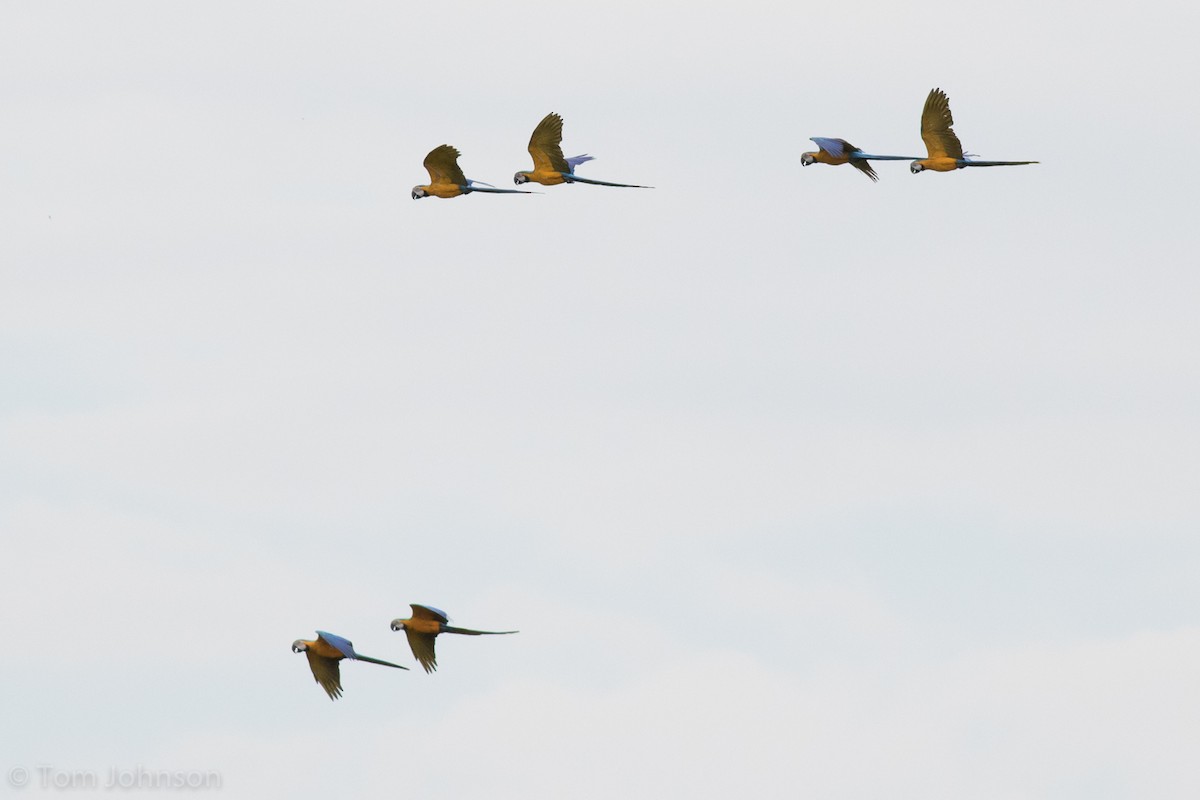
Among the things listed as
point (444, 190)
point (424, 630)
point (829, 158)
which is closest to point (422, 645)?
point (424, 630)

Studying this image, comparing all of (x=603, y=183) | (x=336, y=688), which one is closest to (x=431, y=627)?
(x=336, y=688)

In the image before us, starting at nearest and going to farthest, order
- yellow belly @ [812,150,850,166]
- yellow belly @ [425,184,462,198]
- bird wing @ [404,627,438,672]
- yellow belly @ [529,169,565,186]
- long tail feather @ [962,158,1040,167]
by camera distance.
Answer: long tail feather @ [962,158,1040,167] < bird wing @ [404,627,438,672] < yellow belly @ [812,150,850,166] < yellow belly @ [425,184,462,198] < yellow belly @ [529,169,565,186]

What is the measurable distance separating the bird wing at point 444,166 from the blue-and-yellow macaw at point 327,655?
941cm

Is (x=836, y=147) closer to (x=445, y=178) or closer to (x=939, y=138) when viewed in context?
(x=939, y=138)

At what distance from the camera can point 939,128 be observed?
3950 cm

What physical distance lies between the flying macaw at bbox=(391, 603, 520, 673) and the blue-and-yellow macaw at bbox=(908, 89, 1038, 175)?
12550 millimetres

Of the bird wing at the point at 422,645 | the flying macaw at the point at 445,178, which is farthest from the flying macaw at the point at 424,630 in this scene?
the flying macaw at the point at 445,178

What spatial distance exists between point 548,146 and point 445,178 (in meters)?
2.34

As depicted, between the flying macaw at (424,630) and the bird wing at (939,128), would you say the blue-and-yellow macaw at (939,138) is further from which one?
the flying macaw at (424,630)

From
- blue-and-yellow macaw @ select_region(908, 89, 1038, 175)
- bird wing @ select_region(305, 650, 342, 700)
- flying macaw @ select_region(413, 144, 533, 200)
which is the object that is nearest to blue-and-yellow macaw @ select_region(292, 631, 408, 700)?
bird wing @ select_region(305, 650, 342, 700)

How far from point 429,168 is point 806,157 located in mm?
7531

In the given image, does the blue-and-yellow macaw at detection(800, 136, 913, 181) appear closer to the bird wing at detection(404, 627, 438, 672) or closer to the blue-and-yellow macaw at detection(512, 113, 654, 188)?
the blue-and-yellow macaw at detection(512, 113, 654, 188)

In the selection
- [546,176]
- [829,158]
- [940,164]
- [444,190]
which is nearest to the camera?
[940,164]

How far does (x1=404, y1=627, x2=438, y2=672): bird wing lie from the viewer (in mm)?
38250
